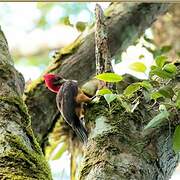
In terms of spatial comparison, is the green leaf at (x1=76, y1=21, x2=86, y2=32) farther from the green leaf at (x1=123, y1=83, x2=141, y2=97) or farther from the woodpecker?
the green leaf at (x1=123, y1=83, x2=141, y2=97)

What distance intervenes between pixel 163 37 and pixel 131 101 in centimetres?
172

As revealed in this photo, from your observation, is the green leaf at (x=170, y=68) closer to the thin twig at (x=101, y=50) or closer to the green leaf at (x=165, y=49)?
the thin twig at (x=101, y=50)

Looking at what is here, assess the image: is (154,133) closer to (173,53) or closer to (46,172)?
(46,172)

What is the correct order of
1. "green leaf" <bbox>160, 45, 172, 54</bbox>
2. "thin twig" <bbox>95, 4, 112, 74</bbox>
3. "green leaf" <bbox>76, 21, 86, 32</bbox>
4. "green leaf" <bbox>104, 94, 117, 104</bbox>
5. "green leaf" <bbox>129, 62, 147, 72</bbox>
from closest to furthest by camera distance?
"green leaf" <bbox>104, 94, 117, 104</bbox> → "green leaf" <bbox>129, 62, 147, 72</bbox> → "thin twig" <bbox>95, 4, 112, 74</bbox> → "green leaf" <bbox>76, 21, 86, 32</bbox> → "green leaf" <bbox>160, 45, 172, 54</bbox>

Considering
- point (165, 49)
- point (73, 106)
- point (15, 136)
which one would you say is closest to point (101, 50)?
point (73, 106)

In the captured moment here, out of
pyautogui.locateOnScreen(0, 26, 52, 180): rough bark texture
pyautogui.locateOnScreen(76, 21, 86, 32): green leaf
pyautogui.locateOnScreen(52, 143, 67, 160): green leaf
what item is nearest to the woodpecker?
pyautogui.locateOnScreen(0, 26, 52, 180): rough bark texture

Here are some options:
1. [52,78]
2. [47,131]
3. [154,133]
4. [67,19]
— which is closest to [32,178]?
[154,133]

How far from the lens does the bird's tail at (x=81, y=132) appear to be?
3.99 ft

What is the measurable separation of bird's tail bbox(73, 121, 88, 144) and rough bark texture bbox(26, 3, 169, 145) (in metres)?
0.54

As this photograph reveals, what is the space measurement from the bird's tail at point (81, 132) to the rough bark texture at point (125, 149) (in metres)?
0.04

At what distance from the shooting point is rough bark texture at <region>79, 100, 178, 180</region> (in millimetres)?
1036

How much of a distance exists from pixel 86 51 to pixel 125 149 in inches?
38.5

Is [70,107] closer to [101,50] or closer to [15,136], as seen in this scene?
[101,50]

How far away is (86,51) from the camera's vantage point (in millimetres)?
2014
